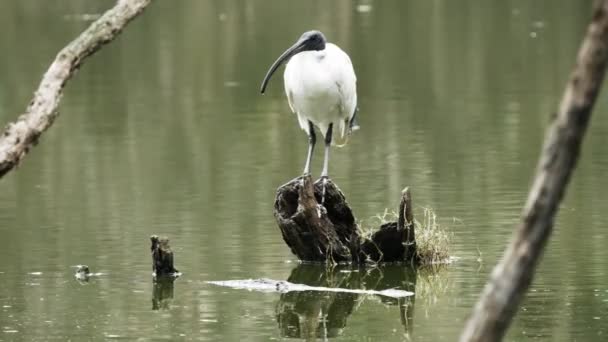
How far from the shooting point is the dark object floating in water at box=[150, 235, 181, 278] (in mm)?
12867

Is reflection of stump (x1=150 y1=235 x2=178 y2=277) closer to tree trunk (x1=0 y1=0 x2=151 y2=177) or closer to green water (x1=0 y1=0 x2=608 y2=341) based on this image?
green water (x1=0 y1=0 x2=608 y2=341)

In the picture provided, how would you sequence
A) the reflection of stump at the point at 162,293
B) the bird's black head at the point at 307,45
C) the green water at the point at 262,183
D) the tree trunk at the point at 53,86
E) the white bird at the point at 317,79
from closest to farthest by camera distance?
the tree trunk at the point at 53,86 < the green water at the point at 262,183 < the reflection of stump at the point at 162,293 < the bird's black head at the point at 307,45 < the white bird at the point at 317,79

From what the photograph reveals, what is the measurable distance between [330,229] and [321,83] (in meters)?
1.31

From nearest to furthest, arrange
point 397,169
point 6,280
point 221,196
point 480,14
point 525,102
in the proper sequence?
1. point 6,280
2. point 221,196
3. point 397,169
4. point 525,102
5. point 480,14

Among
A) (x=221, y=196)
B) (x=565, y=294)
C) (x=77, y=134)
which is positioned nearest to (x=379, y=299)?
(x=565, y=294)

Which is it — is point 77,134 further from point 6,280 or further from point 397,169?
point 6,280

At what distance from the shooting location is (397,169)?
19.0 m

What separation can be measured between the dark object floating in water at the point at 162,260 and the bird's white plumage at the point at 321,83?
6.36ft

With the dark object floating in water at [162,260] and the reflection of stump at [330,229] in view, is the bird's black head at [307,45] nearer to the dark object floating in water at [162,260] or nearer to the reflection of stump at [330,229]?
the reflection of stump at [330,229]

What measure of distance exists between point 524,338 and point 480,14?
110 feet

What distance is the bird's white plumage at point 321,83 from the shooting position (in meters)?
13.9

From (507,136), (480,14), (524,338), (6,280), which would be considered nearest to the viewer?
(524,338)

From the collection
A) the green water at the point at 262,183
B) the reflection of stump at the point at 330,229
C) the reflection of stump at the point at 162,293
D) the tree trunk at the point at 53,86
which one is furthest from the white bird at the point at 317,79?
the tree trunk at the point at 53,86

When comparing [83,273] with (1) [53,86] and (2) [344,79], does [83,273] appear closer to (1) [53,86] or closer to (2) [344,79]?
(2) [344,79]
